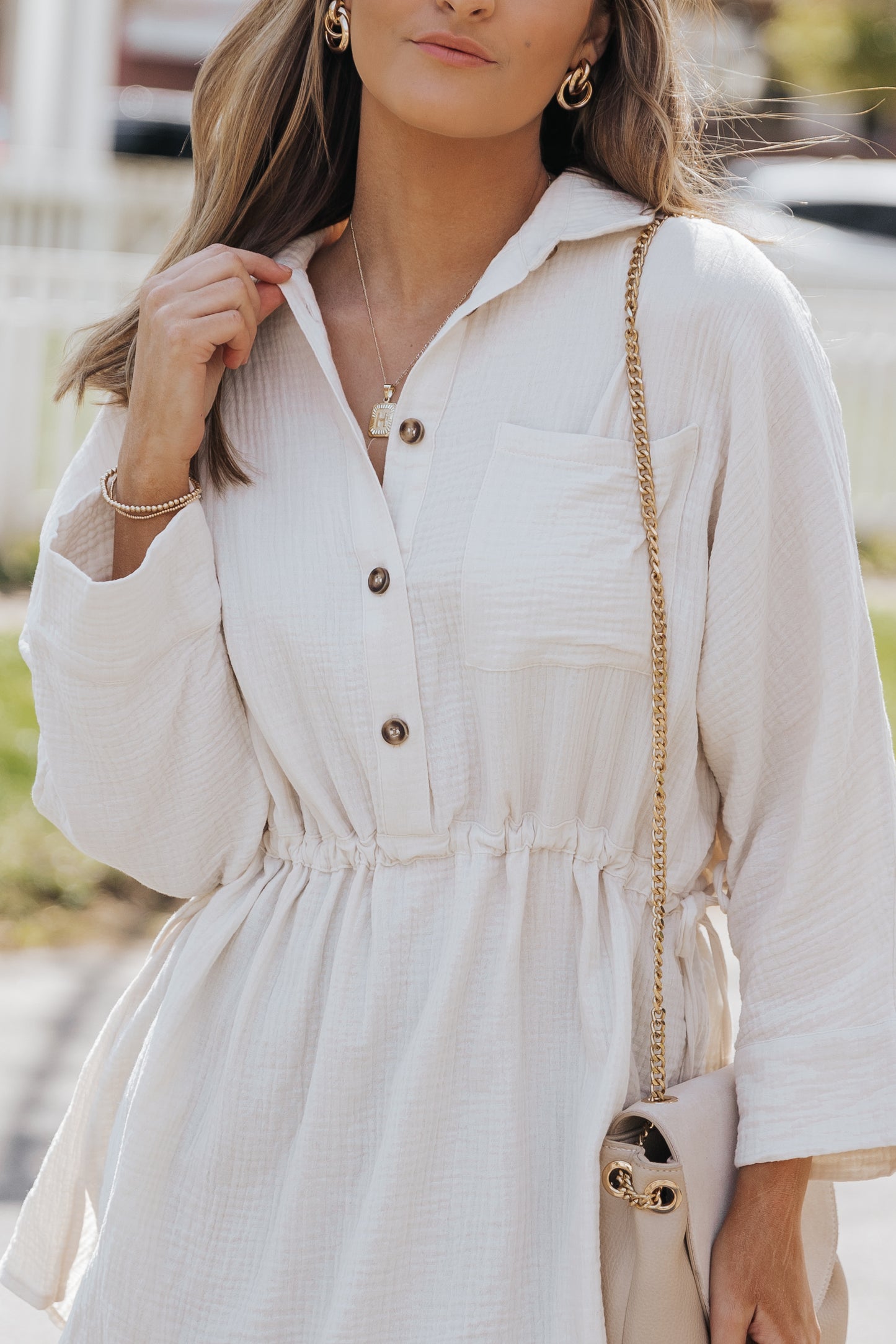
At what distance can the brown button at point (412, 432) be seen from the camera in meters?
1.80

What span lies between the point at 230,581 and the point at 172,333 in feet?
0.92

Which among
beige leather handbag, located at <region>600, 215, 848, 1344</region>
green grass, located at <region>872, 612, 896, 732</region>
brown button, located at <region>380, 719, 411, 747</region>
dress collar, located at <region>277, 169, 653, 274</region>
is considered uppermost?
dress collar, located at <region>277, 169, 653, 274</region>

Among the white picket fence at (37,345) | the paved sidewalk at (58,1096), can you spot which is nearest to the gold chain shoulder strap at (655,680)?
the paved sidewalk at (58,1096)

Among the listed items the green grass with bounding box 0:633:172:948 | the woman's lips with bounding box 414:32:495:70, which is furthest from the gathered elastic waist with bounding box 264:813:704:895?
the green grass with bounding box 0:633:172:948

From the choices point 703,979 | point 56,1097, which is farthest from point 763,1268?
point 56,1097

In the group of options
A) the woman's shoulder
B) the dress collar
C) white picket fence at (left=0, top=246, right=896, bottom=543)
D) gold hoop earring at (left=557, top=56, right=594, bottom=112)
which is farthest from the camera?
white picket fence at (left=0, top=246, right=896, bottom=543)

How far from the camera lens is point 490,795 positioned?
1.75 metres

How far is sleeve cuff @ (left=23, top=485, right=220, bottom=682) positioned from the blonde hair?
0.41 ft

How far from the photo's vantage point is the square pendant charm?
6.10 ft

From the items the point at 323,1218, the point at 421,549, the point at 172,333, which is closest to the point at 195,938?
the point at 323,1218

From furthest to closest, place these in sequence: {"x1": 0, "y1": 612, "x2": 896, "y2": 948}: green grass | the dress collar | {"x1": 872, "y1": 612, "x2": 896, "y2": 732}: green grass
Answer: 1. {"x1": 872, "y1": 612, "x2": 896, "y2": 732}: green grass
2. {"x1": 0, "y1": 612, "x2": 896, "y2": 948}: green grass
3. the dress collar

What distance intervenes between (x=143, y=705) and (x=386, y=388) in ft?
1.50

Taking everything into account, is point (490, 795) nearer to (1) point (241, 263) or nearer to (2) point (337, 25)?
(1) point (241, 263)

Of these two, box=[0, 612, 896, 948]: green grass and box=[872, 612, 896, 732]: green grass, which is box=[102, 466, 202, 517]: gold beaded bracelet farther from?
box=[872, 612, 896, 732]: green grass
